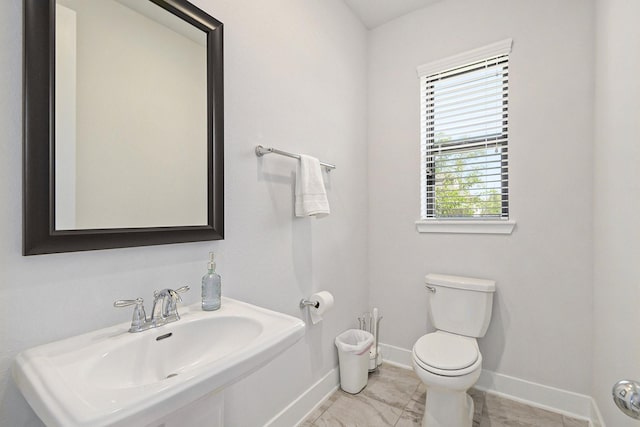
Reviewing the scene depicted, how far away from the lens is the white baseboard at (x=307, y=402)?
5.12 ft

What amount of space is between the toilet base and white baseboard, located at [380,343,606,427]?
0.52 m

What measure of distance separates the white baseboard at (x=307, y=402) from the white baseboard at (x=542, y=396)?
0.98 meters

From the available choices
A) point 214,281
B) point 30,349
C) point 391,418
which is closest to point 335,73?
point 214,281

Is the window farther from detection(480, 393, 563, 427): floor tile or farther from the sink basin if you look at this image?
the sink basin

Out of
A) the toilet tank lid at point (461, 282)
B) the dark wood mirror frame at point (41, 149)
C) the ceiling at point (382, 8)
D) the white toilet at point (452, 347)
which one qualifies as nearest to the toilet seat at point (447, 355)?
the white toilet at point (452, 347)

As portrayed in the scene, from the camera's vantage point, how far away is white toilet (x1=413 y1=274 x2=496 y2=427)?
4.70 ft

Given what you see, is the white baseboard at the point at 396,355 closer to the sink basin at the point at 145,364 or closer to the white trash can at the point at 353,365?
the white trash can at the point at 353,365

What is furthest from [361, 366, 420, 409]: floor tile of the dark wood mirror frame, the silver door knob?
the dark wood mirror frame

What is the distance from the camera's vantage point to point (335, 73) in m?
2.06

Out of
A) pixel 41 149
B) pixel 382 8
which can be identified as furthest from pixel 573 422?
pixel 382 8

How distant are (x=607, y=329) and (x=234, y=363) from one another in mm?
1700

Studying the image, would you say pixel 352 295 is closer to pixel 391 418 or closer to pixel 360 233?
pixel 360 233

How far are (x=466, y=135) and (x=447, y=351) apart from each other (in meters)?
1.43

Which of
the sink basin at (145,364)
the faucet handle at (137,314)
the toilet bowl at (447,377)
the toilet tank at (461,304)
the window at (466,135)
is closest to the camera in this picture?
the sink basin at (145,364)
